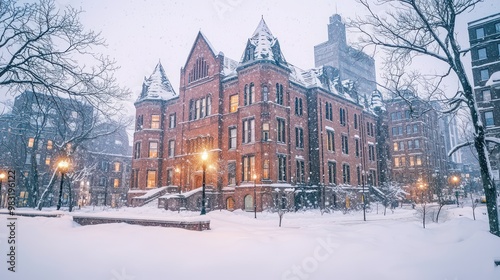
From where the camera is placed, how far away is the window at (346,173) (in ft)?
119

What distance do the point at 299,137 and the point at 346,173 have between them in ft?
29.4

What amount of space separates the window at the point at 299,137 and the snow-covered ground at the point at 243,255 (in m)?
20.7

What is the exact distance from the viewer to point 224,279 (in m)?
6.62

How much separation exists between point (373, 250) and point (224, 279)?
4.55m

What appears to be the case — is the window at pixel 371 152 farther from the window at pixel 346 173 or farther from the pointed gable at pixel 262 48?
the pointed gable at pixel 262 48

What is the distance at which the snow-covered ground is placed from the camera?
7.02m

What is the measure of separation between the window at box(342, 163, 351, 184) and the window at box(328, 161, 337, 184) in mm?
2098

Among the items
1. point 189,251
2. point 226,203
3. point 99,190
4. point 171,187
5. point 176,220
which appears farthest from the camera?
point 99,190

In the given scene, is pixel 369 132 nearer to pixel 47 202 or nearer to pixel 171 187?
pixel 171 187

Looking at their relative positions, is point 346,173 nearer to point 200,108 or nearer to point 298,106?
point 298,106

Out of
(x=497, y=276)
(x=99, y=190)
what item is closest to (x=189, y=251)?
(x=497, y=276)

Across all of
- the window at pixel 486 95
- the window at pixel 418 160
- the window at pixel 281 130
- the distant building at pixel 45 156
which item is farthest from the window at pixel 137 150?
the window at pixel 418 160

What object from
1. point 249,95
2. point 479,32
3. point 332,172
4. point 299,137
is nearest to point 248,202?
point 299,137

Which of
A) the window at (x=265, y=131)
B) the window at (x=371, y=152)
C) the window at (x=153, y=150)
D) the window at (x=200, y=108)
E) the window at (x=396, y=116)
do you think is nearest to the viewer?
the window at (x=265, y=131)
